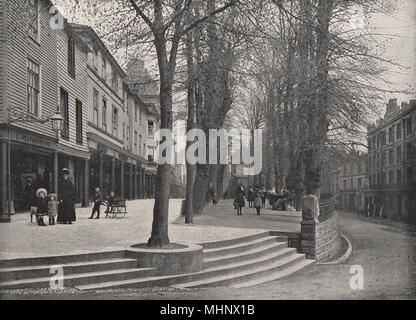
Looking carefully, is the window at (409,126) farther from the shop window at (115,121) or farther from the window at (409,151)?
the shop window at (115,121)

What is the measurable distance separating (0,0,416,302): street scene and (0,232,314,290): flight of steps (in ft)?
0.10

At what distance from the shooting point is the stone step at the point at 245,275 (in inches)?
345

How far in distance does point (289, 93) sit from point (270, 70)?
18.8 feet

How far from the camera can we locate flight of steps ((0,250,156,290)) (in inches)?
299

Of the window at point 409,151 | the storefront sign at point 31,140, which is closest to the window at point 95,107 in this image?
the storefront sign at point 31,140

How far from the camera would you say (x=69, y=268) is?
8.13 m

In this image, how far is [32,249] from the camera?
9.27 metres

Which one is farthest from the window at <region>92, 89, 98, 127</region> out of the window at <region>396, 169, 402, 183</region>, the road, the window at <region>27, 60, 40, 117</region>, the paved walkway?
the window at <region>396, 169, 402, 183</region>

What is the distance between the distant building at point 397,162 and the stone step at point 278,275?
83.7 ft

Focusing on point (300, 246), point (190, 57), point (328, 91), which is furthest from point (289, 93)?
point (300, 246)

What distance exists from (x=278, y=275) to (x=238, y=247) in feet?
3.87

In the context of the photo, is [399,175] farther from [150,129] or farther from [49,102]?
[49,102]

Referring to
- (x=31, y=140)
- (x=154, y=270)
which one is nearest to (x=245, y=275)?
(x=154, y=270)

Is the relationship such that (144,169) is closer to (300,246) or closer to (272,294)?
(300,246)
